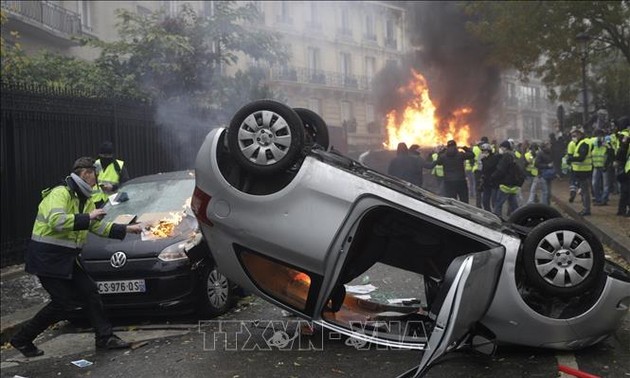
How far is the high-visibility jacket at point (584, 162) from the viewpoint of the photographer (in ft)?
36.8

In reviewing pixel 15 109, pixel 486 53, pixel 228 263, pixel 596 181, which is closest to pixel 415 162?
pixel 596 181

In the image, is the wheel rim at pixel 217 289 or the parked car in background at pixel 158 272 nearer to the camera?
the parked car in background at pixel 158 272

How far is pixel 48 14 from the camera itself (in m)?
19.6

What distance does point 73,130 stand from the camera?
9.91 meters

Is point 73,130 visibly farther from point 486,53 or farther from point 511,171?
point 486,53

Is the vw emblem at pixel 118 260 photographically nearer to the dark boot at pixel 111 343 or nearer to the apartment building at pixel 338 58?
the dark boot at pixel 111 343

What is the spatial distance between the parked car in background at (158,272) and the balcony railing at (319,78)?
102 feet

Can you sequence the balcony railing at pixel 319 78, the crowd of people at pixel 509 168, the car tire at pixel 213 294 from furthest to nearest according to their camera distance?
the balcony railing at pixel 319 78 → the crowd of people at pixel 509 168 → the car tire at pixel 213 294

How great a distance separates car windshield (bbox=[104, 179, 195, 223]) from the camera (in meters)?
6.41

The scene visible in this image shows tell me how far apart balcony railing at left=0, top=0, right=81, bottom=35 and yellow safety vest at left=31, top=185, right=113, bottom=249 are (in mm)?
14046

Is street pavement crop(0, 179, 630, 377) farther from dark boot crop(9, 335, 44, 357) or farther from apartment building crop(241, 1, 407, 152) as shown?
apartment building crop(241, 1, 407, 152)

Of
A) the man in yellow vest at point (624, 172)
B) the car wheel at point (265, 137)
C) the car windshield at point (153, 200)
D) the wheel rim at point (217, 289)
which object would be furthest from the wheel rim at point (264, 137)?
the man in yellow vest at point (624, 172)

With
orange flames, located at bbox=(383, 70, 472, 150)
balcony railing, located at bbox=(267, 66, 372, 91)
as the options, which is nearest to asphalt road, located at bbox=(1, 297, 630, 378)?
orange flames, located at bbox=(383, 70, 472, 150)

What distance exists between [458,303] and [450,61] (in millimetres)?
24977
